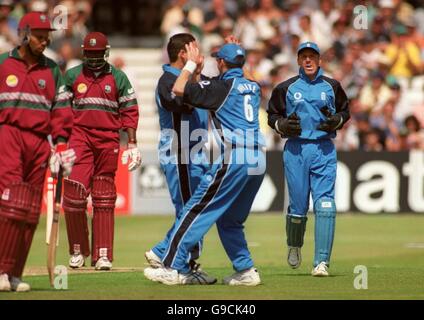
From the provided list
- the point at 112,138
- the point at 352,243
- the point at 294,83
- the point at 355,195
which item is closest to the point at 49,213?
the point at 112,138

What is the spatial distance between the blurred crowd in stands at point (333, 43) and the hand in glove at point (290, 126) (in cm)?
979

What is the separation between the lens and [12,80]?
35.6 feet

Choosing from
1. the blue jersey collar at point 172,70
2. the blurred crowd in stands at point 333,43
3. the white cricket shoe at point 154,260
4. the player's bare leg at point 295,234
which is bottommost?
the white cricket shoe at point 154,260

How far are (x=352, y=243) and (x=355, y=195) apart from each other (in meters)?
3.43

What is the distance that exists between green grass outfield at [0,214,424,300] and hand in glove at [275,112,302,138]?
4.89 ft

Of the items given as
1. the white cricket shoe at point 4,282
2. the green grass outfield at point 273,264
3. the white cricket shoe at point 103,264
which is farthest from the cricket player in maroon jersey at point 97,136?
the white cricket shoe at point 4,282

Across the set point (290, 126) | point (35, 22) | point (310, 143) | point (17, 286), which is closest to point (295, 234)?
point (310, 143)

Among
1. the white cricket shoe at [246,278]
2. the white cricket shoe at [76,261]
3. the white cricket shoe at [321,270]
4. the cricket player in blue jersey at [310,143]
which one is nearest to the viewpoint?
the white cricket shoe at [246,278]

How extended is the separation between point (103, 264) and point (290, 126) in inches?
100.0

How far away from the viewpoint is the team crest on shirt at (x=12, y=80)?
1083 cm

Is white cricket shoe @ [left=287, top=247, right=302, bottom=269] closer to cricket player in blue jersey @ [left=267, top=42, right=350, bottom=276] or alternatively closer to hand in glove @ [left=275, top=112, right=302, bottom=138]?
cricket player in blue jersey @ [left=267, top=42, right=350, bottom=276]

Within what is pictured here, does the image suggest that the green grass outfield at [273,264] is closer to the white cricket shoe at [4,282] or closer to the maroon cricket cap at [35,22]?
the white cricket shoe at [4,282]
